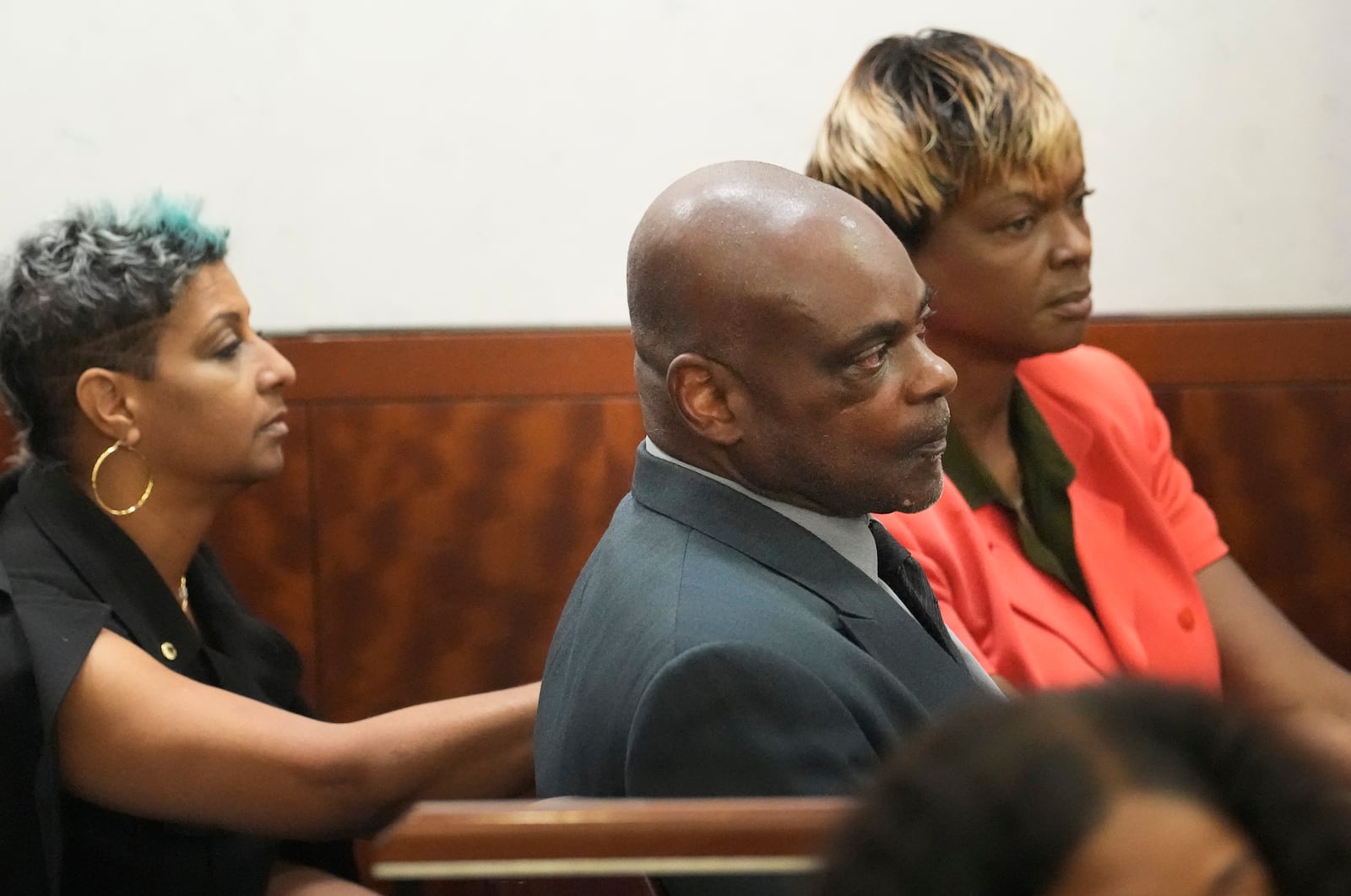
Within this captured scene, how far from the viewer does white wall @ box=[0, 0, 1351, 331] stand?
209 centimetres

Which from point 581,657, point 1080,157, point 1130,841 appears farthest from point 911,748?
point 1080,157

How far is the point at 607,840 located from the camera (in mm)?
676

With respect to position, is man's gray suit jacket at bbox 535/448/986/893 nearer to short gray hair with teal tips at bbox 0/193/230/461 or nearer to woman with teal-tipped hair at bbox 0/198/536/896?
woman with teal-tipped hair at bbox 0/198/536/896

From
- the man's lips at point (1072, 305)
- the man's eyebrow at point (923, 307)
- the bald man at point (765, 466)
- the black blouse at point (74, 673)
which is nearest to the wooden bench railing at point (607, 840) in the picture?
the bald man at point (765, 466)

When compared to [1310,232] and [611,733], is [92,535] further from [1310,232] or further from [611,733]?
[1310,232]

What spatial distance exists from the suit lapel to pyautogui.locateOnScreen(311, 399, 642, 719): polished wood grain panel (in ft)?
3.26

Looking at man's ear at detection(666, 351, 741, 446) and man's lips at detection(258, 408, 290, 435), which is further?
man's lips at detection(258, 408, 290, 435)

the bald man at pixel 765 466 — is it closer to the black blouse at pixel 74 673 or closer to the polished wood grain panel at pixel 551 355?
the black blouse at pixel 74 673

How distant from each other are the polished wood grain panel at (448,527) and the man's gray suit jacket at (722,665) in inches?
36.0

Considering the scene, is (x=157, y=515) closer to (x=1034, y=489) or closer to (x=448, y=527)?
(x=448, y=527)

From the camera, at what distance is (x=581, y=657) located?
1.09 meters

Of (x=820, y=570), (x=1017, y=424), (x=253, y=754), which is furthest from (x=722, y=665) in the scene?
(x=1017, y=424)

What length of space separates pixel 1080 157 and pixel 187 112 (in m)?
1.22

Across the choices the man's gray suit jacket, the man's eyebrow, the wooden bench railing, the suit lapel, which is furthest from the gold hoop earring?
the wooden bench railing
